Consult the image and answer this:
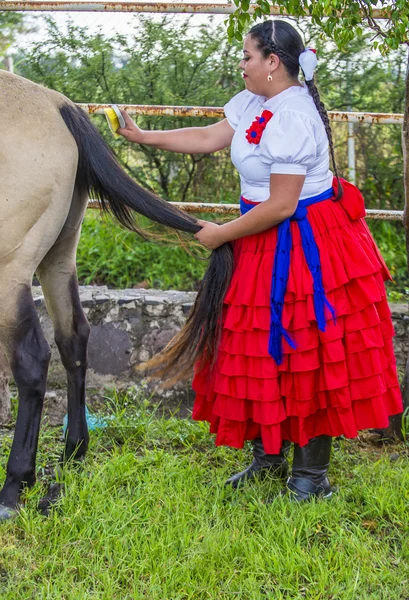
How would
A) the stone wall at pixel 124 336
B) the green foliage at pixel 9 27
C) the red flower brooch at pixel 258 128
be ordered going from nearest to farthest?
the red flower brooch at pixel 258 128 < the stone wall at pixel 124 336 < the green foliage at pixel 9 27

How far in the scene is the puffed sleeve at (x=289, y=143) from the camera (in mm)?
2447

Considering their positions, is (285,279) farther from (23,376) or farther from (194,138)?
(23,376)

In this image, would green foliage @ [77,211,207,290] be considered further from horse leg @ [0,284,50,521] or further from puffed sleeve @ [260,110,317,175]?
puffed sleeve @ [260,110,317,175]

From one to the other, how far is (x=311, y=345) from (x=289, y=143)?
71 centimetres

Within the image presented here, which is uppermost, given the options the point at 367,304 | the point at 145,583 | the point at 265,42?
the point at 265,42

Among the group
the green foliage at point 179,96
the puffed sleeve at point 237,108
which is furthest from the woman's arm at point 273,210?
the green foliage at point 179,96

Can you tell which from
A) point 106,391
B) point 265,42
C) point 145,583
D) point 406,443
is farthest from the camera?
point 106,391

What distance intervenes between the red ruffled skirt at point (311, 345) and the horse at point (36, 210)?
1.32 feet

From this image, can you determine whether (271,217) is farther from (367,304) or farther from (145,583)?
(145,583)

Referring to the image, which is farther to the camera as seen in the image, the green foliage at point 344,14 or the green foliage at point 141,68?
the green foliage at point 141,68

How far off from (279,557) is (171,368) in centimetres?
86

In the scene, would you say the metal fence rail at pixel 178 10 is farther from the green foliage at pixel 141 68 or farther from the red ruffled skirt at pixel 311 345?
the red ruffled skirt at pixel 311 345

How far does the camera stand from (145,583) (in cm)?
219

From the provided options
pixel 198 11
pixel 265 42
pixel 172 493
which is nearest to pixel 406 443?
pixel 172 493
